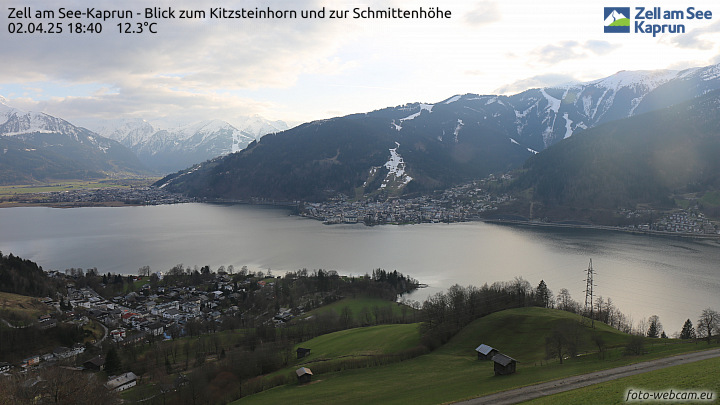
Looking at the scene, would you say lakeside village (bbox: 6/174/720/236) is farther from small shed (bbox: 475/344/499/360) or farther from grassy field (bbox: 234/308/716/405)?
small shed (bbox: 475/344/499/360)

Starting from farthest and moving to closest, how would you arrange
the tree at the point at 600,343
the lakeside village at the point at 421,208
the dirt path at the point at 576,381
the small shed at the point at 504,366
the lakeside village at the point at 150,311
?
the lakeside village at the point at 421,208, the lakeside village at the point at 150,311, the tree at the point at 600,343, the small shed at the point at 504,366, the dirt path at the point at 576,381

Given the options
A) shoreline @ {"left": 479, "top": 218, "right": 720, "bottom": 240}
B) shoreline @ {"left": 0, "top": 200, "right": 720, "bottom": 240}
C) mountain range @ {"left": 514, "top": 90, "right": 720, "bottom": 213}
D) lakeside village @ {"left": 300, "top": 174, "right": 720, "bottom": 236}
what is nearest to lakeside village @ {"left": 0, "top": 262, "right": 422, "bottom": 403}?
shoreline @ {"left": 479, "top": 218, "right": 720, "bottom": 240}

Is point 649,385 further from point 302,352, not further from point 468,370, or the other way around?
point 302,352

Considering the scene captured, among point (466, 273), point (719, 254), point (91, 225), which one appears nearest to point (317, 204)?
point (91, 225)

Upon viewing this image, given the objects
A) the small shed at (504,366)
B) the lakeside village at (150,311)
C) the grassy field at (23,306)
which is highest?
the small shed at (504,366)

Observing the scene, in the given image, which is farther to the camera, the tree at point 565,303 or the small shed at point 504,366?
the tree at point 565,303

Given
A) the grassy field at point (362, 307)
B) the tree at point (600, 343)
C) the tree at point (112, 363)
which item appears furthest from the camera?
the grassy field at point (362, 307)

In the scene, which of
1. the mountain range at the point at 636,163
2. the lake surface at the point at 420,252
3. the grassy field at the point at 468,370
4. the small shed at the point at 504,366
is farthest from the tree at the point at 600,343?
the mountain range at the point at 636,163

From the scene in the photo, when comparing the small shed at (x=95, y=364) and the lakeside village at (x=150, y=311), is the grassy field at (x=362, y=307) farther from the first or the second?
the small shed at (x=95, y=364)
